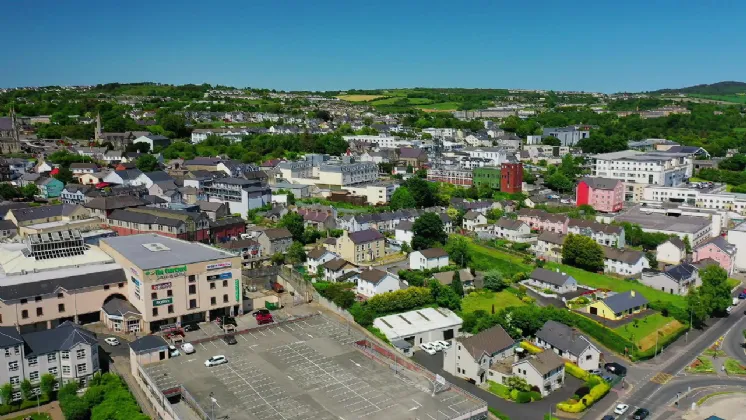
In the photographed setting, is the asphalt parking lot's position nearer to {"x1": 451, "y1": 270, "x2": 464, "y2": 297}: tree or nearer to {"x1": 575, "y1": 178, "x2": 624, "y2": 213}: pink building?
{"x1": 451, "y1": 270, "x2": 464, "y2": 297}: tree

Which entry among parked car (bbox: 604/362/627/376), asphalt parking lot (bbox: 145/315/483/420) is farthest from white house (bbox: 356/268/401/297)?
parked car (bbox: 604/362/627/376)

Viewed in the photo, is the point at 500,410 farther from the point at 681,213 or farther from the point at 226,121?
the point at 226,121

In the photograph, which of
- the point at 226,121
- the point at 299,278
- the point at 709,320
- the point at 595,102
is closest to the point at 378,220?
the point at 299,278

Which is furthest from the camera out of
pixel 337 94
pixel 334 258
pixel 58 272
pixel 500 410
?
pixel 337 94

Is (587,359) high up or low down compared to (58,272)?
down

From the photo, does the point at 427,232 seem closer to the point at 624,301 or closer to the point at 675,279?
the point at 624,301

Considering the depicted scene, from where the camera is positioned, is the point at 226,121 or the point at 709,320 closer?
the point at 709,320

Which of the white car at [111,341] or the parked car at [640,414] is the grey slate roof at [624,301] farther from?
the white car at [111,341]
